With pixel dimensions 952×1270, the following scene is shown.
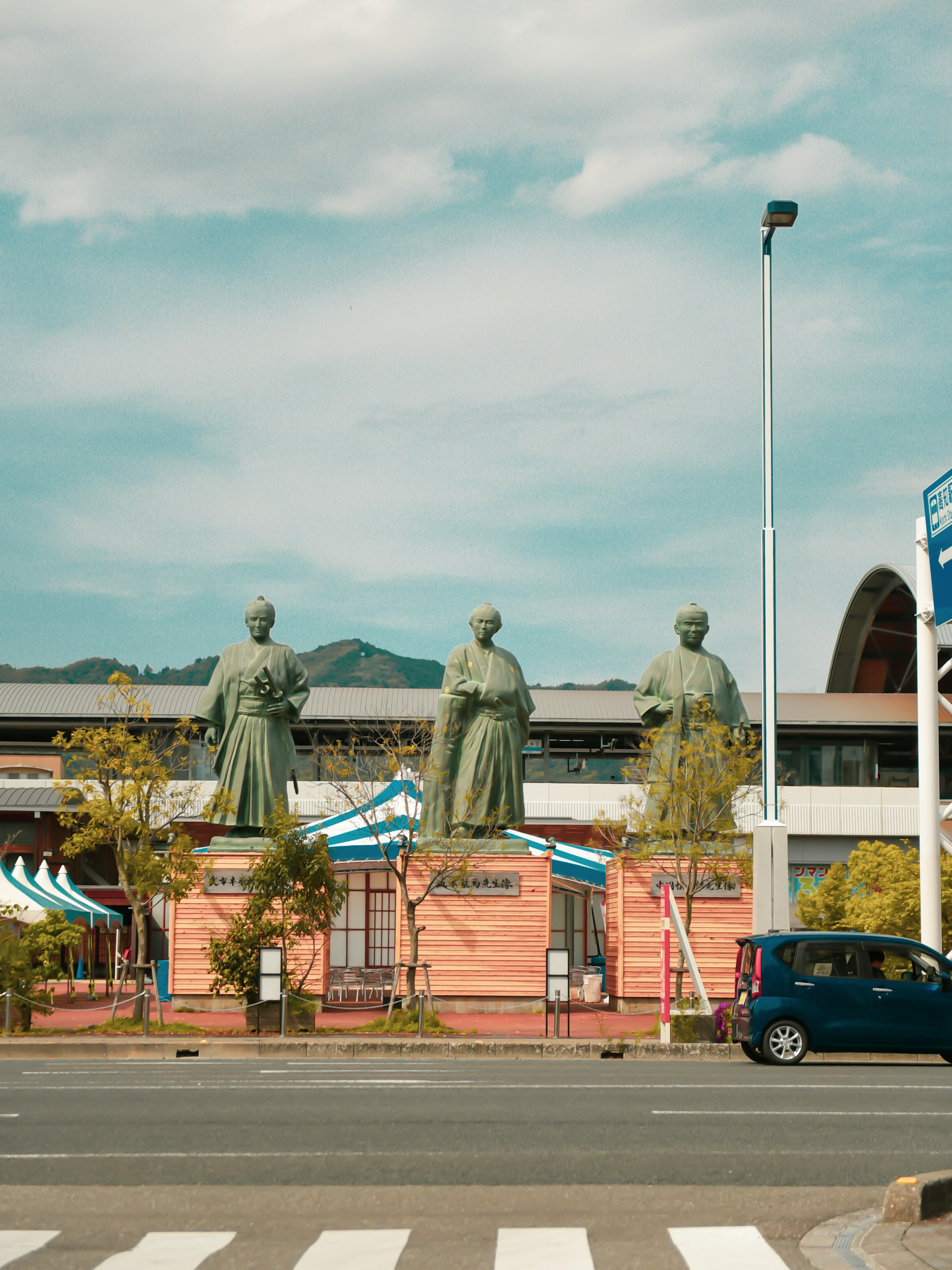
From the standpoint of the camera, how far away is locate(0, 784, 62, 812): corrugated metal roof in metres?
41.8

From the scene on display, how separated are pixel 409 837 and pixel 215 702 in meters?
5.36

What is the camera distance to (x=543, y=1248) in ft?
21.1

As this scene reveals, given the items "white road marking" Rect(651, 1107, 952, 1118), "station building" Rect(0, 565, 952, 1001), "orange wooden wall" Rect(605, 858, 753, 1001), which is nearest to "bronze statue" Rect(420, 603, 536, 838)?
"orange wooden wall" Rect(605, 858, 753, 1001)

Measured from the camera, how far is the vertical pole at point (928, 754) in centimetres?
1769

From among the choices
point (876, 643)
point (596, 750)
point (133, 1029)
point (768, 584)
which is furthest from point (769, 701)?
point (876, 643)

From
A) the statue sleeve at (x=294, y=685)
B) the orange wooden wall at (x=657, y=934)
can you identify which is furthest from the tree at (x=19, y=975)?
the orange wooden wall at (x=657, y=934)

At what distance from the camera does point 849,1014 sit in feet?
51.7

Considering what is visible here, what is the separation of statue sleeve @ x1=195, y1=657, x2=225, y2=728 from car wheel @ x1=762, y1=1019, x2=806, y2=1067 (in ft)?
41.7

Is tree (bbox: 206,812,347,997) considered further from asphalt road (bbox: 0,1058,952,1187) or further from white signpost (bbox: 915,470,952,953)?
white signpost (bbox: 915,470,952,953)

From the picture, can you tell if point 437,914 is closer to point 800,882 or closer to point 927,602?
point 927,602

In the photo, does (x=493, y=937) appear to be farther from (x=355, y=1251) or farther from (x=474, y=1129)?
(x=355, y=1251)

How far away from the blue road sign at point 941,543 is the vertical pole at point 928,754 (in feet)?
0.82

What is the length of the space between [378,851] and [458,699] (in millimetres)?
3450

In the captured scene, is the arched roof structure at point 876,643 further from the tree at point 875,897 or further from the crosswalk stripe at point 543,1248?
the crosswalk stripe at point 543,1248
